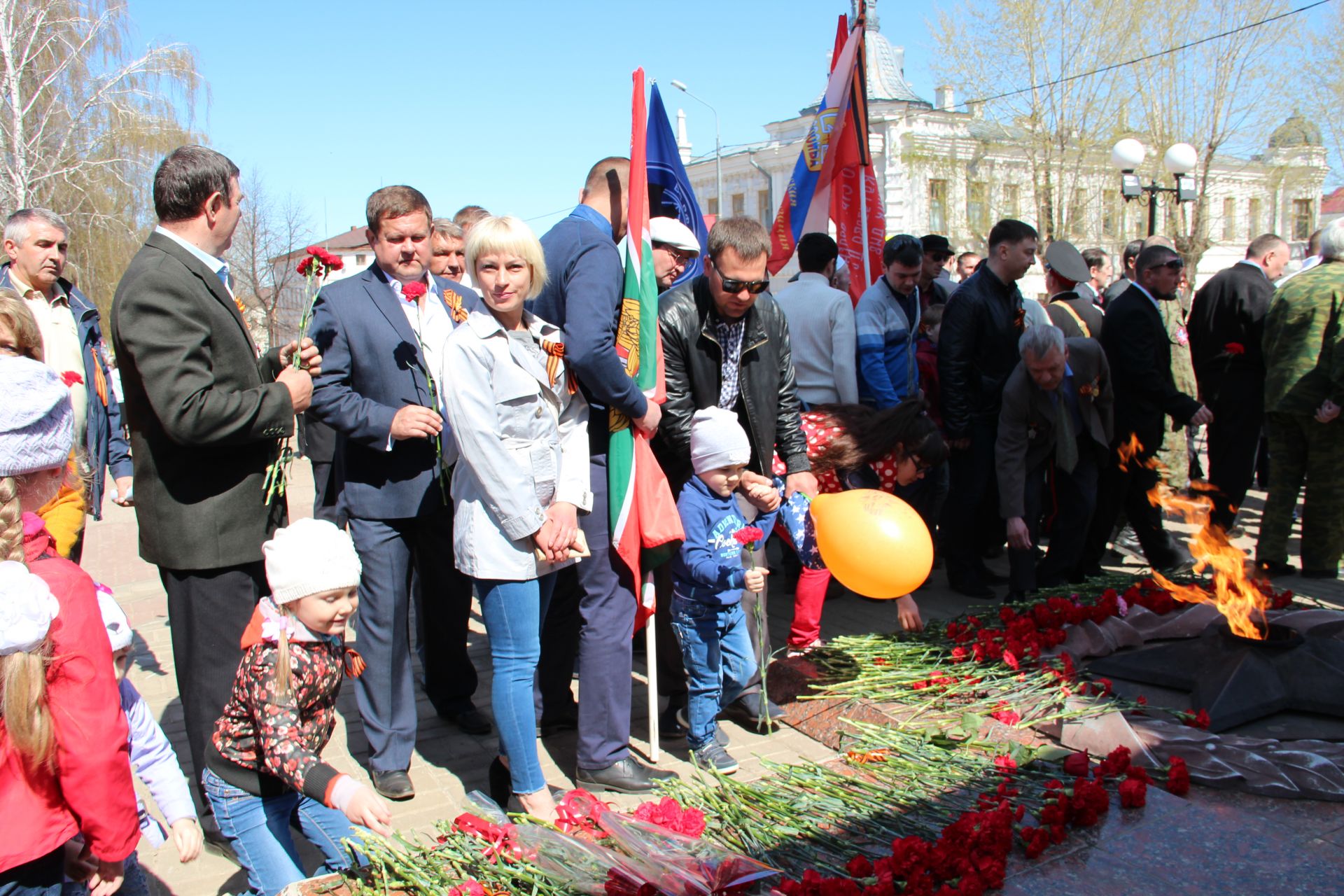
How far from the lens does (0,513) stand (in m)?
2.23

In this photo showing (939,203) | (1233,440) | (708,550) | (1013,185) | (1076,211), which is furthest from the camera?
(939,203)

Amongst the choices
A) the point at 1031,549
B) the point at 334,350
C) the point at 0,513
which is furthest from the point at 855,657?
the point at 0,513

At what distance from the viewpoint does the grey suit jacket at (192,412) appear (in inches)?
127

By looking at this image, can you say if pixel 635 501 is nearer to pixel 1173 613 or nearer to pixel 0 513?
pixel 0 513

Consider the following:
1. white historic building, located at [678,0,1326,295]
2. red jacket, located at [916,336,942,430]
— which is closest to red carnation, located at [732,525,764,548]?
red jacket, located at [916,336,942,430]

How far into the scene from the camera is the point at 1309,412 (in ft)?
21.7

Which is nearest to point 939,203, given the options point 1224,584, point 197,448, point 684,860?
point 1224,584

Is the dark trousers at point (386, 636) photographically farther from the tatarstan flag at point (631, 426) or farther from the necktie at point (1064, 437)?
the necktie at point (1064, 437)

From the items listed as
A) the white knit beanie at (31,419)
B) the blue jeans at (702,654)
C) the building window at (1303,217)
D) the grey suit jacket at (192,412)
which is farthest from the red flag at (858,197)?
the building window at (1303,217)

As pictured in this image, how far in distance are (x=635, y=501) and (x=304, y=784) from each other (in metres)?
1.72

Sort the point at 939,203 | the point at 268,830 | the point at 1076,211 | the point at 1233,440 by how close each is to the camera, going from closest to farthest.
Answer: the point at 268,830, the point at 1233,440, the point at 1076,211, the point at 939,203

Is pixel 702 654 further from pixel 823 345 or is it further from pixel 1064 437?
pixel 1064 437

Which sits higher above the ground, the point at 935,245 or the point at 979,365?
the point at 935,245

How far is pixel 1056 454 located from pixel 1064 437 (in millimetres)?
154
